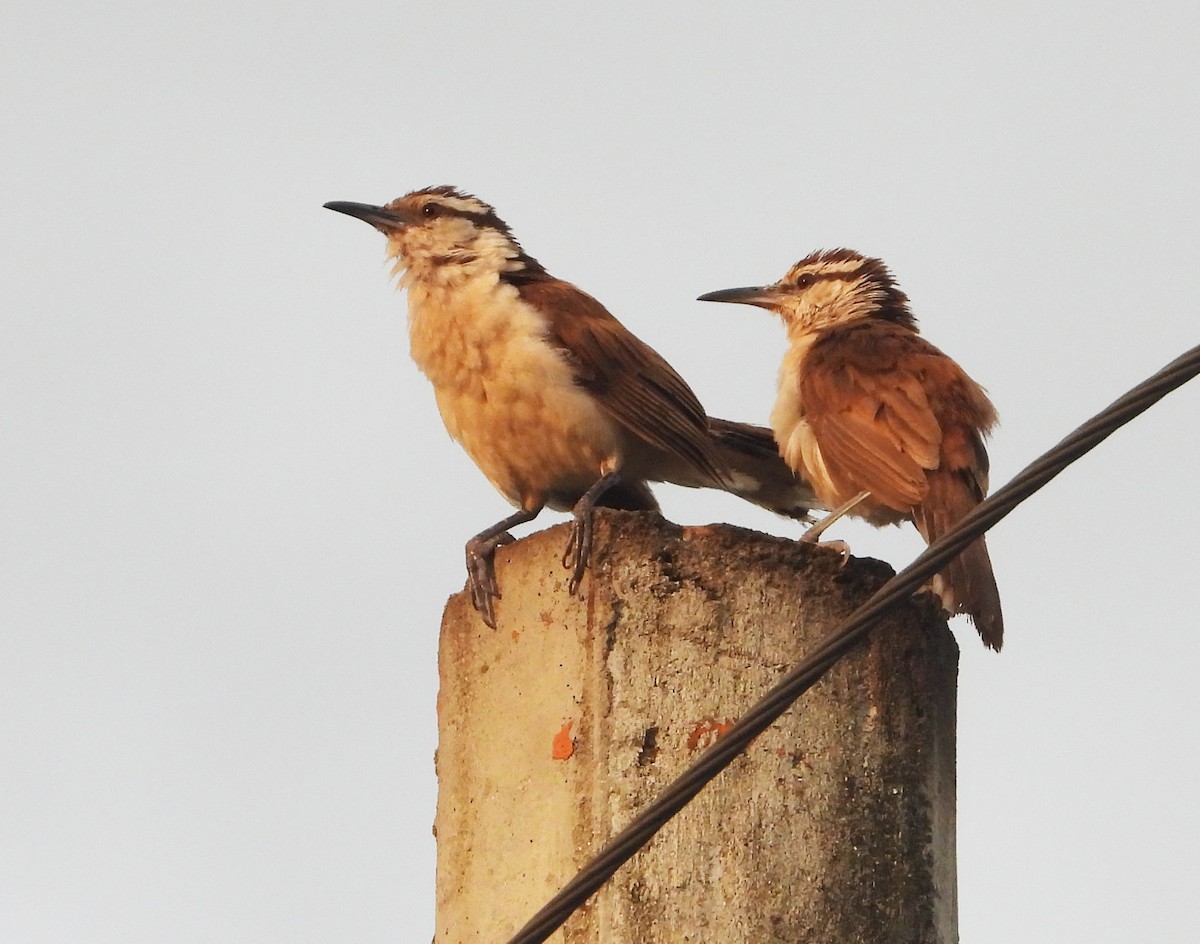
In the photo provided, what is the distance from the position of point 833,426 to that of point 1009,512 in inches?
142

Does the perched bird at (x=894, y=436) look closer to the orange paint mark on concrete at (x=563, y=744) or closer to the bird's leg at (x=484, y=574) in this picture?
the bird's leg at (x=484, y=574)

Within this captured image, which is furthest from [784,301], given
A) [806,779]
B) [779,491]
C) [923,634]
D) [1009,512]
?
[1009,512]

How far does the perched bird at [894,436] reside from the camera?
285 inches

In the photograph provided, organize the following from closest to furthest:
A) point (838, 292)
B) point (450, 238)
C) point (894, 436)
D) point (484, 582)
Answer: point (484, 582), point (894, 436), point (450, 238), point (838, 292)

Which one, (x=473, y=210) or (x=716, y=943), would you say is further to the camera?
(x=473, y=210)

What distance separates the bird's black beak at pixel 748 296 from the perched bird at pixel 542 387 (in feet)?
5.81

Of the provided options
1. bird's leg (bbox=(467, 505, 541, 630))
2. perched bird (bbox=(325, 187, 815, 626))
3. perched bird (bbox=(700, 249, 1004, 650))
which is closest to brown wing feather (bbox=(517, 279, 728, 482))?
perched bird (bbox=(325, 187, 815, 626))

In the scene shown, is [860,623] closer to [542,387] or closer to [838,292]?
[542,387]

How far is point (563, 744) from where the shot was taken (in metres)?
5.06

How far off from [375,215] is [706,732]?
389cm

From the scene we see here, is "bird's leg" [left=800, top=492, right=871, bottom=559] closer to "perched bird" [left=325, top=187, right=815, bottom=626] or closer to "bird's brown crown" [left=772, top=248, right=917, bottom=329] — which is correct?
"perched bird" [left=325, top=187, right=815, bottom=626]

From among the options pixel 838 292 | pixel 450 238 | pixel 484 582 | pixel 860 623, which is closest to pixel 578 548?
pixel 484 582

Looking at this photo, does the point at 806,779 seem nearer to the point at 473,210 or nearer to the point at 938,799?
the point at 938,799

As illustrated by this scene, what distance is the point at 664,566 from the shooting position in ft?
17.3
